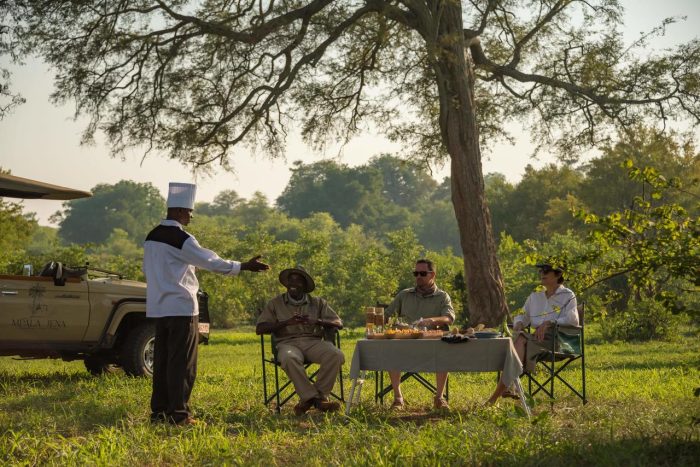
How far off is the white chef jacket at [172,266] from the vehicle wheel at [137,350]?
3.59 m

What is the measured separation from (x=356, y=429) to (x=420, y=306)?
2104 mm

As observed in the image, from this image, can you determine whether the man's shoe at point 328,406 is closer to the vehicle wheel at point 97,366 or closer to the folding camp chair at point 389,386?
the folding camp chair at point 389,386

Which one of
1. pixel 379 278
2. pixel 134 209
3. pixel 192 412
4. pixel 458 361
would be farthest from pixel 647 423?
pixel 134 209

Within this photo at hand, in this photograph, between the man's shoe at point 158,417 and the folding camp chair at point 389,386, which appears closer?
the man's shoe at point 158,417

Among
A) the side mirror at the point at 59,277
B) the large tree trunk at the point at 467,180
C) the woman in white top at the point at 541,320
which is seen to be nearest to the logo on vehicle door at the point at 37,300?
the side mirror at the point at 59,277

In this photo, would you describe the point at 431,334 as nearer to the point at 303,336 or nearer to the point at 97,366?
the point at 303,336

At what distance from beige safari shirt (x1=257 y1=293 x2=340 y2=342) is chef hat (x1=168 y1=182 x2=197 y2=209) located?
1389 mm

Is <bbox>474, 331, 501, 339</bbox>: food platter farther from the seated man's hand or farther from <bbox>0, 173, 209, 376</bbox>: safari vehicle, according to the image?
<bbox>0, 173, 209, 376</bbox>: safari vehicle

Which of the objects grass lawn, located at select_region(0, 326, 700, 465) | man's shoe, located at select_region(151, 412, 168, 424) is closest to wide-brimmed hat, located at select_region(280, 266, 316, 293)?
grass lawn, located at select_region(0, 326, 700, 465)

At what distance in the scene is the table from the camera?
7.66 meters

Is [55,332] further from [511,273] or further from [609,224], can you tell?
[511,273]

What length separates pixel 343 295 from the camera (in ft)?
104

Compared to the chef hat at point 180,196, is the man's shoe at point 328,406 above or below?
below

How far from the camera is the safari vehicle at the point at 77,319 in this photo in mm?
10258
